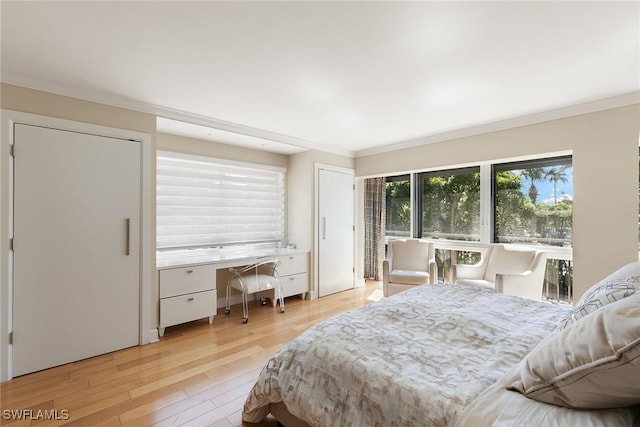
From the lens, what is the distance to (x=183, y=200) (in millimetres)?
3754

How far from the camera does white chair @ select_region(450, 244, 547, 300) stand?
3.16m

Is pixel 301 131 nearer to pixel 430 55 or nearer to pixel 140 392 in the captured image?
pixel 430 55

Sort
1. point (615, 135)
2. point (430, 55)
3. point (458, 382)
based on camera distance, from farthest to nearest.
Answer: point (615, 135) < point (430, 55) < point (458, 382)

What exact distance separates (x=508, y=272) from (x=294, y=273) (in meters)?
2.77

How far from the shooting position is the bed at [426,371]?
0.92 m

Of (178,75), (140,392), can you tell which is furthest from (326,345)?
(178,75)

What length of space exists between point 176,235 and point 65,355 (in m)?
1.57

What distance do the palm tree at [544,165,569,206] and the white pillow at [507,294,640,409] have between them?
11.1 feet

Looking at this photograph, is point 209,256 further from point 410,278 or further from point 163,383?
point 410,278

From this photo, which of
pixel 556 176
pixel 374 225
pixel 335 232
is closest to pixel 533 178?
pixel 556 176

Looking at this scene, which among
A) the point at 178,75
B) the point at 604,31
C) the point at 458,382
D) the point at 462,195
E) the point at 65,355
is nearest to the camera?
the point at 458,382

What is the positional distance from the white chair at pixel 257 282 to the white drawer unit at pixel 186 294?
0.32 m

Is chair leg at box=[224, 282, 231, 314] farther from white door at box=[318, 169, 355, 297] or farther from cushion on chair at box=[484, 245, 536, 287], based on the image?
cushion on chair at box=[484, 245, 536, 287]

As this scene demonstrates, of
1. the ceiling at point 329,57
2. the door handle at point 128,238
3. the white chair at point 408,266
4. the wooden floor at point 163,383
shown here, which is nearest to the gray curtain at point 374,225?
the white chair at point 408,266
